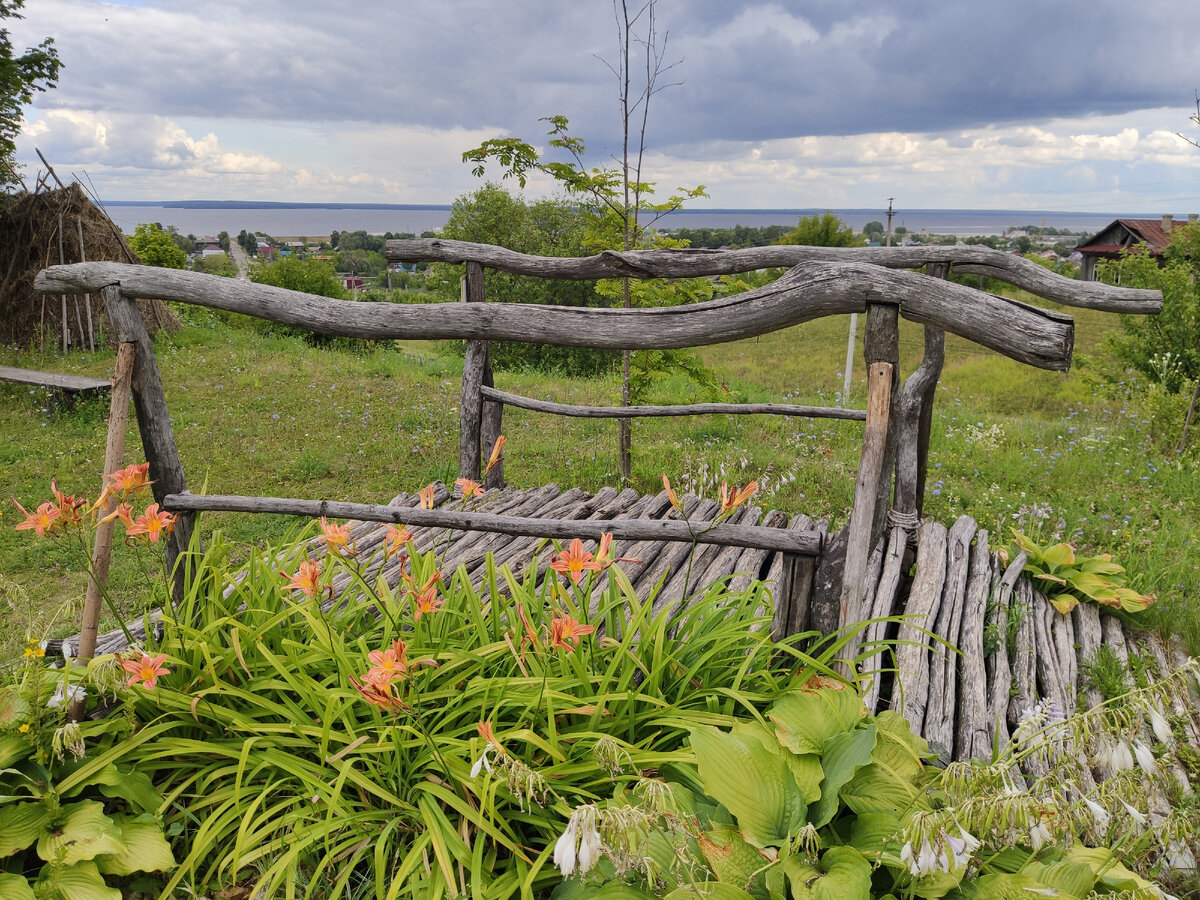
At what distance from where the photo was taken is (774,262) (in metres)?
4.48

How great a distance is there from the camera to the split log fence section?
229 centimetres

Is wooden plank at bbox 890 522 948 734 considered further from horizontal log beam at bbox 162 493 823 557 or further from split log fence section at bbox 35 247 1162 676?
horizontal log beam at bbox 162 493 823 557

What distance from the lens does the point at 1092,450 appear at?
6578mm

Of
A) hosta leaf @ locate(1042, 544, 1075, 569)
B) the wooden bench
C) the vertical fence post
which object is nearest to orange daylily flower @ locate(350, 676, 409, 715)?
the vertical fence post

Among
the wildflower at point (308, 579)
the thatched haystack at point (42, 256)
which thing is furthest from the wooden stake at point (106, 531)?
the thatched haystack at point (42, 256)

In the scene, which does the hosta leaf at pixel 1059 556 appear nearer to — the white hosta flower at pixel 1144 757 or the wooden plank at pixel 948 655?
the wooden plank at pixel 948 655

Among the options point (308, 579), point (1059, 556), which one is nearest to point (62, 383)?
point (308, 579)

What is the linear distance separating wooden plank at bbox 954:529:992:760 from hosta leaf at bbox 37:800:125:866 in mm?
2516

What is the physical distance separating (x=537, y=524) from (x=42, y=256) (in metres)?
12.3

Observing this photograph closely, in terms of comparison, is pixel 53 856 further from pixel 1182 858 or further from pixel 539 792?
pixel 1182 858

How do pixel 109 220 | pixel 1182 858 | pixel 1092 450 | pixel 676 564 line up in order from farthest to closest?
pixel 109 220 → pixel 1092 450 → pixel 676 564 → pixel 1182 858

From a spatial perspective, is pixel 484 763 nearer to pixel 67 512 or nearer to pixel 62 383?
pixel 67 512

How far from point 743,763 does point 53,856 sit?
1805 millimetres

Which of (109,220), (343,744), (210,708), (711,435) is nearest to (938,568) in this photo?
(343,744)
